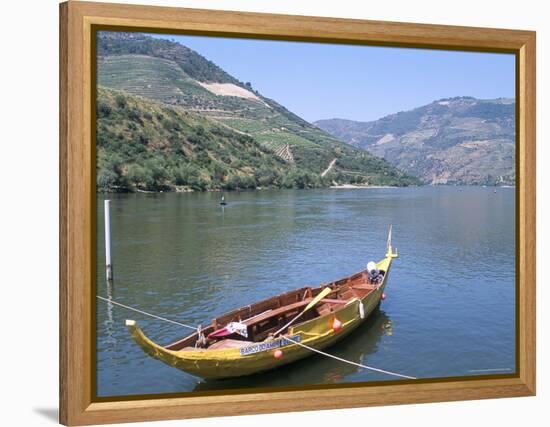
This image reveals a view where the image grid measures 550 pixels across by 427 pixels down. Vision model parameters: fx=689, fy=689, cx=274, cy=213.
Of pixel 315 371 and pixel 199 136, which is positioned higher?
pixel 199 136

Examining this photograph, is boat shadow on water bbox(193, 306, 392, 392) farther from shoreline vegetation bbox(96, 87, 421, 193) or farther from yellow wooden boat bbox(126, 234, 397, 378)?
shoreline vegetation bbox(96, 87, 421, 193)

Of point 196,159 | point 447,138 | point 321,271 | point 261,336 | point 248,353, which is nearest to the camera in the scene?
point 248,353

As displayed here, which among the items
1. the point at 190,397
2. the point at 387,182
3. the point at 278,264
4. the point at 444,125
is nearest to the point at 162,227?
the point at 278,264

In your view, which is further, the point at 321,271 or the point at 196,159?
the point at 321,271

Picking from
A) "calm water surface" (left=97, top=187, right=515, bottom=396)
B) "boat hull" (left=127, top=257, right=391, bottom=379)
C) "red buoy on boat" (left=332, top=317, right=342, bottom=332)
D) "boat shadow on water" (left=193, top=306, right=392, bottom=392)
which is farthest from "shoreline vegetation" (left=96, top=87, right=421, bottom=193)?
"red buoy on boat" (left=332, top=317, right=342, bottom=332)

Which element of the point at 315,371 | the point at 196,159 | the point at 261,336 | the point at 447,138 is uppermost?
the point at 447,138

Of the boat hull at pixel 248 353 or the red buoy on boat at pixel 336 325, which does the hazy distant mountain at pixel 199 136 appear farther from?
the red buoy on boat at pixel 336 325

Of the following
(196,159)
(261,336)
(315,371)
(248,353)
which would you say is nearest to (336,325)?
(315,371)

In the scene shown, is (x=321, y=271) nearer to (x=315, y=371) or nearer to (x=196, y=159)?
(x=196, y=159)
